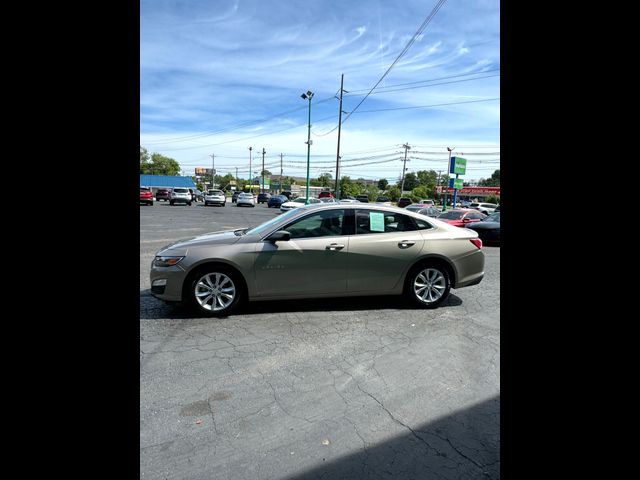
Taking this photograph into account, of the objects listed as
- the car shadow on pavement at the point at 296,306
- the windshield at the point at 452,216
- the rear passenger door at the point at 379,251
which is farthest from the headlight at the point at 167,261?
the windshield at the point at 452,216

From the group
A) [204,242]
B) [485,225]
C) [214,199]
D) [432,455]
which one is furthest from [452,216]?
[214,199]

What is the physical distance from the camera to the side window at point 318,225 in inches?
221

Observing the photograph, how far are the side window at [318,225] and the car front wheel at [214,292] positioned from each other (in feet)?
3.34

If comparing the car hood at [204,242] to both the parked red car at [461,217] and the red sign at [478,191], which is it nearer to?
the parked red car at [461,217]

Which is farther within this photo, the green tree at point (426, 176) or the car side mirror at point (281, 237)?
the green tree at point (426, 176)

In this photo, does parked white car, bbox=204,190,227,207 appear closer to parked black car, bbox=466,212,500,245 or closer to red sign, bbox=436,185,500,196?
A: parked black car, bbox=466,212,500,245

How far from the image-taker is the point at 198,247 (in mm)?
5297

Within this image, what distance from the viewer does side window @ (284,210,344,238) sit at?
5602 millimetres

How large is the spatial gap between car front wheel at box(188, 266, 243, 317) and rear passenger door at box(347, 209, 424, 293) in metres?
1.54

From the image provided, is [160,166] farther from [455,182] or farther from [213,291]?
[213,291]
